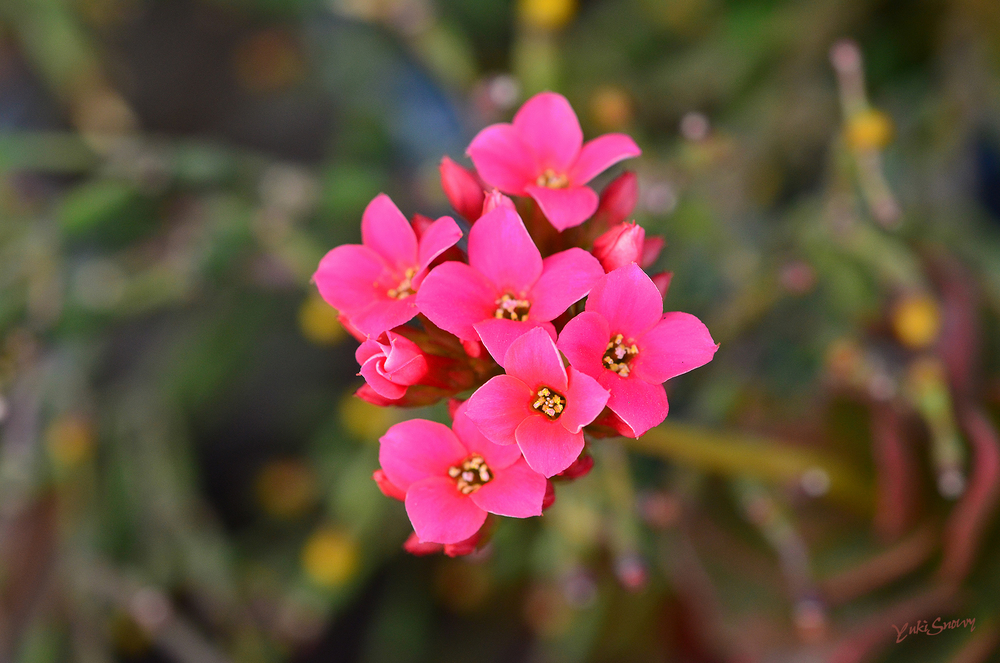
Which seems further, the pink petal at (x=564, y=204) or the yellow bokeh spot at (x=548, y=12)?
the yellow bokeh spot at (x=548, y=12)

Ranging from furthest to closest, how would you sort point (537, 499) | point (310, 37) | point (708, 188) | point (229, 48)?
point (229, 48) → point (310, 37) → point (708, 188) → point (537, 499)

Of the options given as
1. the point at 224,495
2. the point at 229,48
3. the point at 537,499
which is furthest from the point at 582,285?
the point at 229,48

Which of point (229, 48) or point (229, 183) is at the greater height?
point (229, 48)

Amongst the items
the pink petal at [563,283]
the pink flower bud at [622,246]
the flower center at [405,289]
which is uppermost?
the flower center at [405,289]

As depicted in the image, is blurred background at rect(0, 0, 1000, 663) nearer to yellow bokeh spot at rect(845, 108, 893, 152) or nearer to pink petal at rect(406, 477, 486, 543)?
yellow bokeh spot at rect(845, 108, 893, 152)

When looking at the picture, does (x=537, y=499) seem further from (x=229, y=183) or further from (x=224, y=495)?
(x=224, y=495)

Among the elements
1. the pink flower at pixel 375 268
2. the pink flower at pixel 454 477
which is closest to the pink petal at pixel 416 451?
the pink flower at pixel 454 477

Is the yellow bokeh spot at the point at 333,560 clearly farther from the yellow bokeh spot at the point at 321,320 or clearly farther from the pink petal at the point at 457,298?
the pink petal at the point at 457,298
